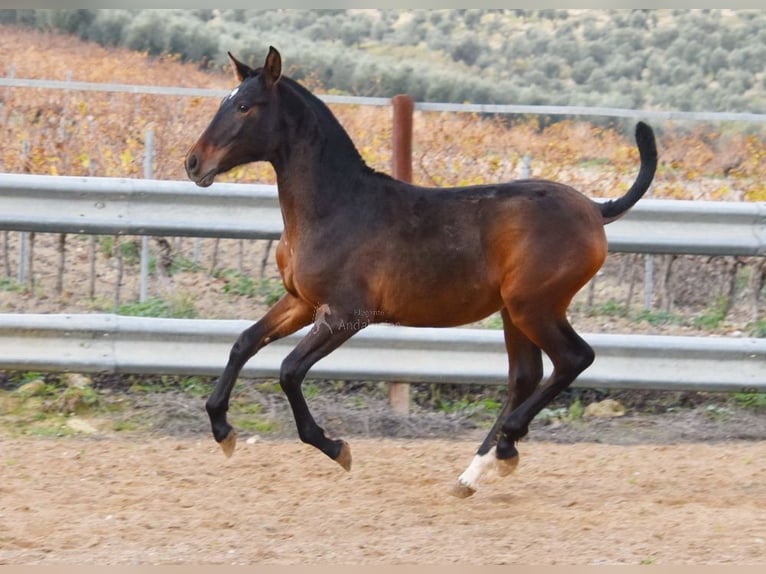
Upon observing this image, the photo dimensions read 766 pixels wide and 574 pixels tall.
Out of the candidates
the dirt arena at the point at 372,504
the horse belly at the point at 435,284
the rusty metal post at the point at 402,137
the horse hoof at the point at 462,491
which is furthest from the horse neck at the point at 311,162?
the horse hoof at the point at 462,491

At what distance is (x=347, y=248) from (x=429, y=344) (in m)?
1.23

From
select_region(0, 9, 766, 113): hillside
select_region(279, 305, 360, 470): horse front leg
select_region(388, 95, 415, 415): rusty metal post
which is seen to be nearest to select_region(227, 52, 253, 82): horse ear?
select_region(279, 305, 360, 470): horse front leg

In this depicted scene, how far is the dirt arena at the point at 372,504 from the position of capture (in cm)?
454

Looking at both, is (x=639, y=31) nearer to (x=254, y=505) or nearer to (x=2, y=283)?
(x=2, y=283)

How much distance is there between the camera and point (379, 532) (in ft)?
15.9

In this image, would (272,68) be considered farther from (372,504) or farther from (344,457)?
(372,504)

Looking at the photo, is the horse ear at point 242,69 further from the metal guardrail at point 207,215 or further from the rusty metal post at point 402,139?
the rusty metal post at point 402,139

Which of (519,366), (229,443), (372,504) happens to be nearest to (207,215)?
(229,443)

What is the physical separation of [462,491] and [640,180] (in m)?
1.78

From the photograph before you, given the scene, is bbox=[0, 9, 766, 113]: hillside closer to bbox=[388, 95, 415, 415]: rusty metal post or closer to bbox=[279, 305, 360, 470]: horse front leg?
bbox=[388, 95, 415, 415]: rusty metal post

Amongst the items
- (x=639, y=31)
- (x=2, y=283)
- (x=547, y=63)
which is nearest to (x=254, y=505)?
(x=2, y=283)

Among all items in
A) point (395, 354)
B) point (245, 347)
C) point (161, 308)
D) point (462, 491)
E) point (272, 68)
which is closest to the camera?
point (462, 491)

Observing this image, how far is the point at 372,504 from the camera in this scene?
17.5 feet

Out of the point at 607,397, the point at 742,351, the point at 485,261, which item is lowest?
the point at 607,397
